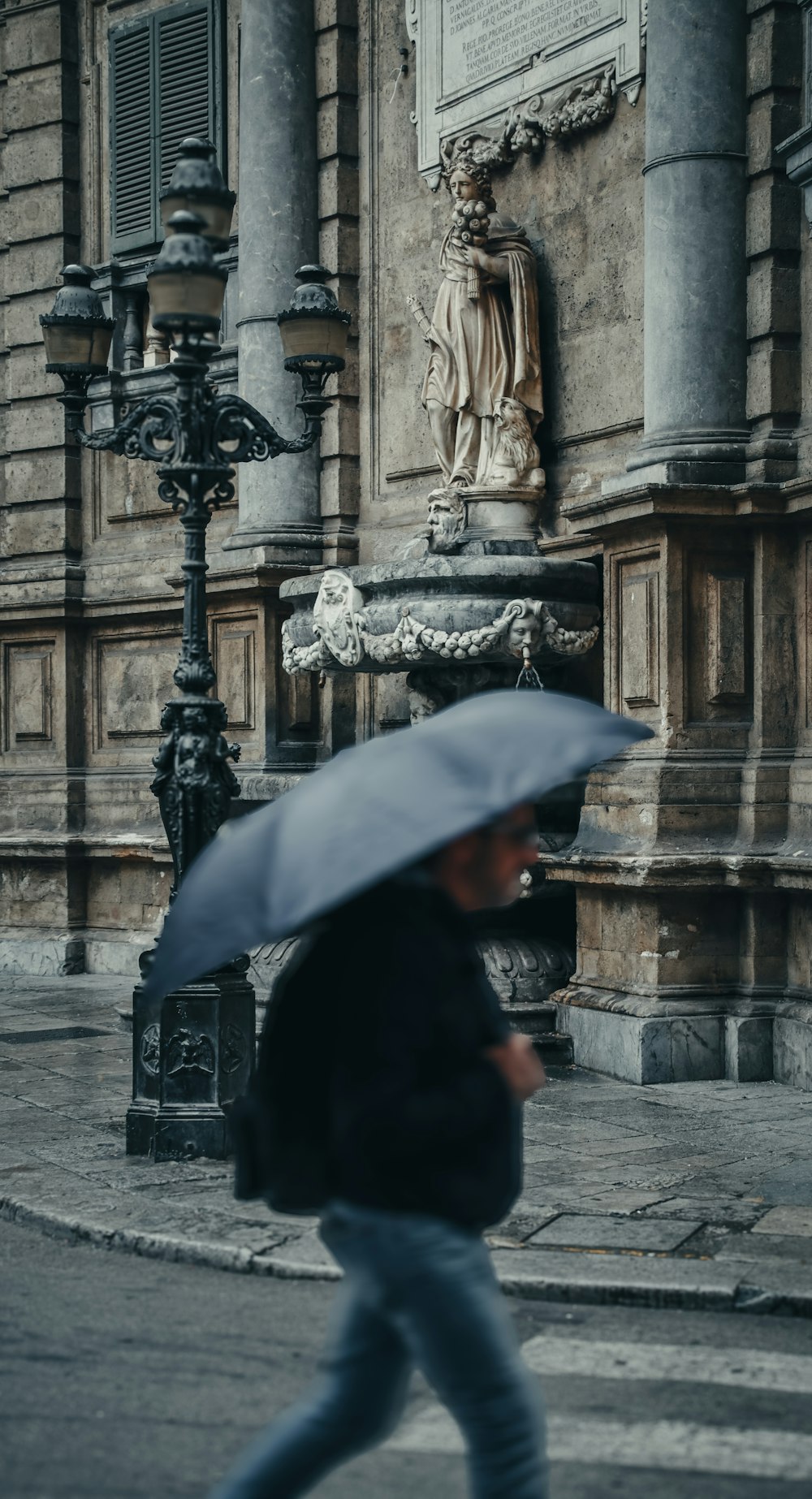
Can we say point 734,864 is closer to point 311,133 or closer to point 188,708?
point 188,708

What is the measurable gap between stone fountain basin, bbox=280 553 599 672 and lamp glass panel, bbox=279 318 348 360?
7.38 ft

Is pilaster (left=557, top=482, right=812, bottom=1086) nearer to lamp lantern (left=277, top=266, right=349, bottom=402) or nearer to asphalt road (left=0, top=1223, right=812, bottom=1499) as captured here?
lamp lantern (left=277, top=266, right=349, bottom=402)

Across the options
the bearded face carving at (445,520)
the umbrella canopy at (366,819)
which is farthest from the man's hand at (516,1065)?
the bearded face carving at (445,520)

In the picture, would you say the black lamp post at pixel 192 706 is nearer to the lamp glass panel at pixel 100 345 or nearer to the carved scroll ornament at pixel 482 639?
the lamp glass panel at pixel 100 345

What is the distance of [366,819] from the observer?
3359 millimetres

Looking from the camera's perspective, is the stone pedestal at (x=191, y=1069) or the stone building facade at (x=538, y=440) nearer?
the stone pedestal at (x=191, y=1069)

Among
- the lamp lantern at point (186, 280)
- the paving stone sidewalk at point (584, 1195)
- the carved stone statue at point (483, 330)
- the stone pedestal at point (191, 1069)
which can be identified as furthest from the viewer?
the carved stone statue at point (483, 330)

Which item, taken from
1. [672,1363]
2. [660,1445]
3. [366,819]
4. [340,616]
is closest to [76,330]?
[340,616]

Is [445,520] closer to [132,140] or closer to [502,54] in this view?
[502,54]

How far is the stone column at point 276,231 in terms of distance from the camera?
14.6 metres

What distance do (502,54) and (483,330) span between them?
2.06 m

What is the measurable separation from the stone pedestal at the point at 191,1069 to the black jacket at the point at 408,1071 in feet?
16.8

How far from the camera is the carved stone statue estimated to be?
12.5m

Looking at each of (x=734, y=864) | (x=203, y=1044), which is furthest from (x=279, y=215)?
(x=203, y=1044)
